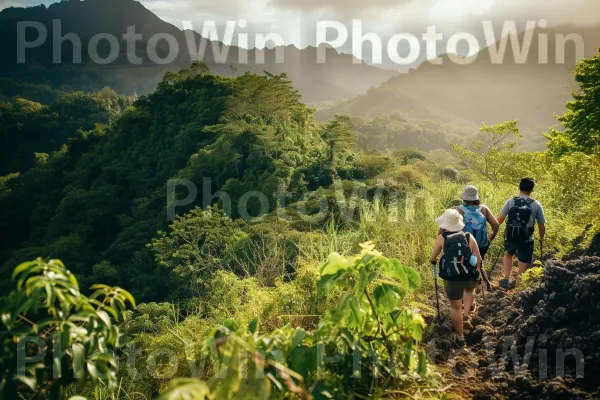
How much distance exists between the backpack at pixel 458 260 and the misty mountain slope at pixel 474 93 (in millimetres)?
119704

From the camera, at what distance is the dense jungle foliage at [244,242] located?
1.59 m

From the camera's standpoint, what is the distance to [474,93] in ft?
441

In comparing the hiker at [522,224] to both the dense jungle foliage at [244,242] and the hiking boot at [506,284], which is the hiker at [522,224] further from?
the dense jungle foliage at [244,242]

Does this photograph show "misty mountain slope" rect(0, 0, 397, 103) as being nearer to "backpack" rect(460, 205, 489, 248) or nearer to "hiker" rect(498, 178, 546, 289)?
"hiker" rect(498, 178, 546, 289)

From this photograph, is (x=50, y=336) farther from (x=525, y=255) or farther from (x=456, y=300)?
(x=525, y=255)

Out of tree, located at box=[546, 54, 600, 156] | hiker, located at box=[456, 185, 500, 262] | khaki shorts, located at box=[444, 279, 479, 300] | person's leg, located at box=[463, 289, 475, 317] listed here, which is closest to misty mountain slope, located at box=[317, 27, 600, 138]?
tree, located at box=[546, 54, 600, 156]

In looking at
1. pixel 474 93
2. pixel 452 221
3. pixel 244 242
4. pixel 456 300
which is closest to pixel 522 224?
pixel 452 221

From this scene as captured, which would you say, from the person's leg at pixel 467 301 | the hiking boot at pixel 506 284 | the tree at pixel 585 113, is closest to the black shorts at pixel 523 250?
the hiking boot at pixel 506 284

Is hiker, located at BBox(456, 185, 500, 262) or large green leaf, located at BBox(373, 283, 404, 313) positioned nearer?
large green leaf, located at BBox(373, 283, 404, 313)

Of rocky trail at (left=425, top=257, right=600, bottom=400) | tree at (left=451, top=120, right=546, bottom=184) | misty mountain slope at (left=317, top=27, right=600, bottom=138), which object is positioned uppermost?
misty mountain slope at (left=317, top=27, right=600, bottom=138)

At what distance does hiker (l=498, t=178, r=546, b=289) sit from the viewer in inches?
175

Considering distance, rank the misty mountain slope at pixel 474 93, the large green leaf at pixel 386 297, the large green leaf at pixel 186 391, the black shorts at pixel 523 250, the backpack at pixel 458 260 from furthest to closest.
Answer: the misty mountain slope at pixel 474 93
the black shorts at pixel 523 250
the backpack at pixel 458 260
the large green leaf at pixel 386 297
the large green leaf at pixel 186 391

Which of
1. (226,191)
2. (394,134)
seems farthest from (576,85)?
(394,134)

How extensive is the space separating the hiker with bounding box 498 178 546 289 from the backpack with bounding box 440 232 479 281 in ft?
3.70
